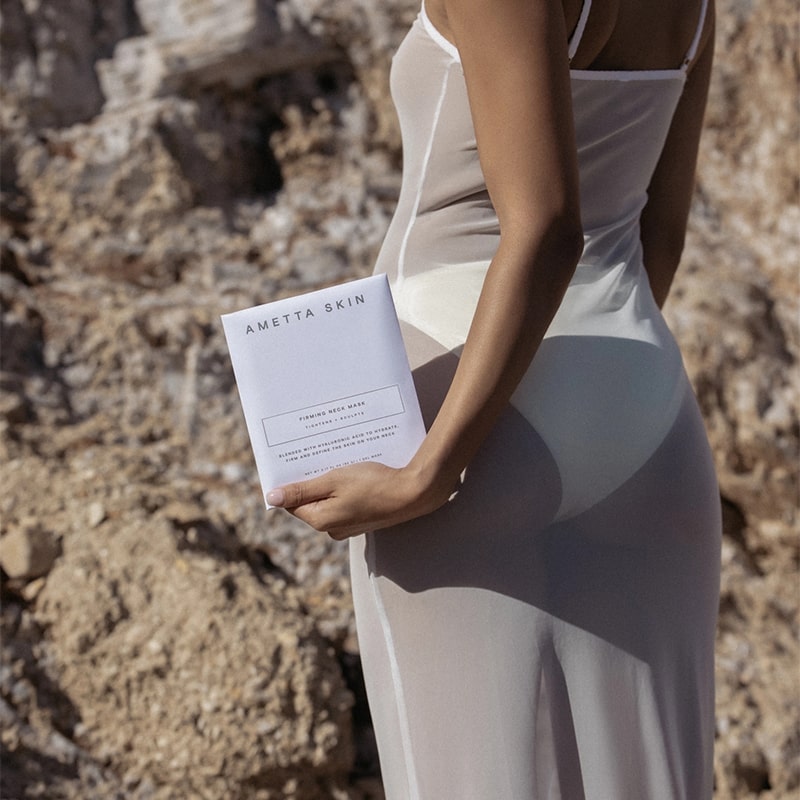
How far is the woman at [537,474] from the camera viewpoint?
71cm

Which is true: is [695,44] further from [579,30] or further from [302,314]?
[302,314]

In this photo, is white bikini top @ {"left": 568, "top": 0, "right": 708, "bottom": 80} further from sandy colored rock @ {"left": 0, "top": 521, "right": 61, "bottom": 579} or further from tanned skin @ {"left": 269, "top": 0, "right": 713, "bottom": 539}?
sandy colored rock @ {"left": 0, "top": 521, "right": 61, "bottom": 579}

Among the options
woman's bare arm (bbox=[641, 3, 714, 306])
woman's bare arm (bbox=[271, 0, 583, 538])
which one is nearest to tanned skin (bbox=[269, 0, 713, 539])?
woman's bare arm (bbox=[271, 0, 583, 538])

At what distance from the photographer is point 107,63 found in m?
2.21

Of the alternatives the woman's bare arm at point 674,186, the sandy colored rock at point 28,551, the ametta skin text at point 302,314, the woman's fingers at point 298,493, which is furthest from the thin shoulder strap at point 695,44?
the sandy colored rock at point 28,551

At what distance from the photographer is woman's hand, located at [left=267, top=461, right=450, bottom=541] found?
73 centimetres

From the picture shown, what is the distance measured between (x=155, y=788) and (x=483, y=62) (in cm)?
118

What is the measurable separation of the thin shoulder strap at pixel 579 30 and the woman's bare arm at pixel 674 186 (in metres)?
0.27

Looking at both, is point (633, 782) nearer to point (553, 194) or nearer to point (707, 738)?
point (707, 738)

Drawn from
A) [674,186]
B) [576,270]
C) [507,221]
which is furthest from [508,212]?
[674,186]

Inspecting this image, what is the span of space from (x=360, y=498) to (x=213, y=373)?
124 centimetres

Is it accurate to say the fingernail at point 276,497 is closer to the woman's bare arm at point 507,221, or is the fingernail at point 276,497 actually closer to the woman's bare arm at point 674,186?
the woman's bare arm at point 507,221

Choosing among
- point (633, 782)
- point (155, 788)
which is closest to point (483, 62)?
point (633, 782)

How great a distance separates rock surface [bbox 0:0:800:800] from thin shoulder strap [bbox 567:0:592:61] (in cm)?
105
